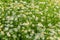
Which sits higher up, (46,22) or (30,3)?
(30,3)

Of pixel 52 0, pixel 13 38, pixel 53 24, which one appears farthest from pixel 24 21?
pixel 52 0

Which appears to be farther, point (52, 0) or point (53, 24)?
point (52, 0)

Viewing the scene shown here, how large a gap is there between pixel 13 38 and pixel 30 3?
91 cm

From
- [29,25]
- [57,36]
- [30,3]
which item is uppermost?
[30,3]

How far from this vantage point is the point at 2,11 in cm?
371

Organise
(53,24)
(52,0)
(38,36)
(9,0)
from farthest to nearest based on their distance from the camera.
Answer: (52,0) < (9,0) < (53,24) < (38,36)

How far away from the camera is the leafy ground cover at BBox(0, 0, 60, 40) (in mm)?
3410

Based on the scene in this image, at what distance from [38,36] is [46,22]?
52 centimetres

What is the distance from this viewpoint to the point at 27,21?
3512 millimetres

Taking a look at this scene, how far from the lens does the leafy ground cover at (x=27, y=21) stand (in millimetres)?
3410

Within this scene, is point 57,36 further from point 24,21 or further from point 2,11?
point 2,11

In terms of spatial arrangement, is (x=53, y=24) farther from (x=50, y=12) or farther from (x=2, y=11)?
(x=2, y=11)

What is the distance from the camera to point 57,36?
11.7 ft

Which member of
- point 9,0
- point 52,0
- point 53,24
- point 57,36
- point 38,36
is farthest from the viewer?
point 52,0
